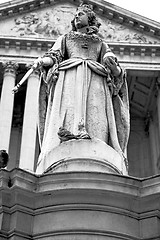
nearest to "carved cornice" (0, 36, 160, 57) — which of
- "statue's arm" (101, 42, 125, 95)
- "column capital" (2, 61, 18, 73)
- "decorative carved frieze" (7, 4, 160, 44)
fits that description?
"decorative carved frieze" (7, 4, 160, 44)

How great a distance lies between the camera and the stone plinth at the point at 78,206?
15.2 feet

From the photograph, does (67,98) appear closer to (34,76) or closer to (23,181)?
(23,181)

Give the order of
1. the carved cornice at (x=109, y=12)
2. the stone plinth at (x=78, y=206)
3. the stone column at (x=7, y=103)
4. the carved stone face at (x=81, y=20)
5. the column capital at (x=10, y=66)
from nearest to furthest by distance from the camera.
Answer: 1. the stone plinth at (x=78, y=206)
2. the carved stone face at (x=81, y=20)
3. the stone column at (x=7, y=103)
4. the column capital at (x=10, y=66)
5. the carved cornice at (x=109, y=12)

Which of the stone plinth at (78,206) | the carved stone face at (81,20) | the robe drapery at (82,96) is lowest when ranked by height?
the stone plinth at (78,206)

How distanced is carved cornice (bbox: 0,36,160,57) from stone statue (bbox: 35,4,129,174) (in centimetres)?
1912

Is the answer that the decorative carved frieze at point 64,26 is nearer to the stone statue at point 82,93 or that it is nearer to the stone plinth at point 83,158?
the stone statue at point 82,93

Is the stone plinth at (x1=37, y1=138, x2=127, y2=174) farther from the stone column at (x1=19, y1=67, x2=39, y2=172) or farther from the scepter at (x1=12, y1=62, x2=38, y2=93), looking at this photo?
the stone column at (x1=19, y1=67, x2=39, y2=172)

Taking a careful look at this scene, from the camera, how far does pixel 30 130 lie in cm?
2298

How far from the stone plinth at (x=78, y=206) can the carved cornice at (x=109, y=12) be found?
950 inches

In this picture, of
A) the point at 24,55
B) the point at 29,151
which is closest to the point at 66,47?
the point at 29,151

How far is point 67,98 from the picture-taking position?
6.59 metres

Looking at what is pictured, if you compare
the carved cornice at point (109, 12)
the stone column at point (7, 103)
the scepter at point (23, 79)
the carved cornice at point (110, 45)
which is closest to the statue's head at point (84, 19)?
the scepter at point (23, 79)

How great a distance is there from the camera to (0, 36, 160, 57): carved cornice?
86.3 feet

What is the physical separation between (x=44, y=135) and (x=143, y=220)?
228 centimetres
